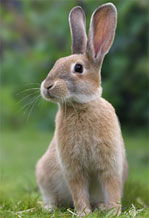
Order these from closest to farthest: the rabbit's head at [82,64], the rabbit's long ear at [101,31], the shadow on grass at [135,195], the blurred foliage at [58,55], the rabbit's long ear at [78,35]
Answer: the rabbit's head at [82,64] < the rabbit's long ear at [101,31] < the rabbit's long ear at [78,35] < the shadow on grass at [135,195] < the blurred foliage at [58,55]

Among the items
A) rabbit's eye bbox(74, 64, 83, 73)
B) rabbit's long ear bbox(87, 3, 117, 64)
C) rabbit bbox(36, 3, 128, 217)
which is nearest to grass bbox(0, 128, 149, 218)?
rabbit bbox(36, 3, 128, 217)

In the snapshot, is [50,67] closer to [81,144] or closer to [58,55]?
[58,55]

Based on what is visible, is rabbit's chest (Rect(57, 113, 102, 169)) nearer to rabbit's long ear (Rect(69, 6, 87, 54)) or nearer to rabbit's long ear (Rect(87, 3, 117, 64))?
rabbit's long ear (Rect(87, 3, 117, 64))

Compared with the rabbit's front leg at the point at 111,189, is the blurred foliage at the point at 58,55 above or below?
above

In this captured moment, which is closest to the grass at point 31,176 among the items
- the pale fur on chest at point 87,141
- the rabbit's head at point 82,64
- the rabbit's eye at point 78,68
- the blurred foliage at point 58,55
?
the pale fur on chest at point 87,141

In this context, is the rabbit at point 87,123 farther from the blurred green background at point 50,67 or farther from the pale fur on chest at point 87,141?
the blurred green background at point 50,67

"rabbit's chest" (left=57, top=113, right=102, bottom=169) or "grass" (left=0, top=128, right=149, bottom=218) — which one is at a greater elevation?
"rabbit's chest" (left=57, top=113, right=102, bottom=169)

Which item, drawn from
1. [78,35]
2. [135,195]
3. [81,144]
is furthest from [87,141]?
[135,195]
